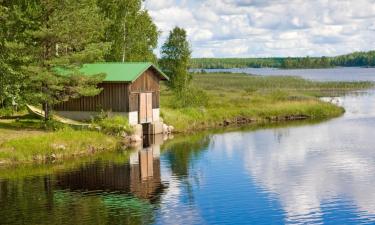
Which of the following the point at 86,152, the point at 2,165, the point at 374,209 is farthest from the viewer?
the point at 86,152

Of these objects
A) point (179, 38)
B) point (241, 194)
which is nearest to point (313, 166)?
point (241, 194)

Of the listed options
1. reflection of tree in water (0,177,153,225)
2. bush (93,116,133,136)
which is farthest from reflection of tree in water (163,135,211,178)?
reflection of tree in water (0,177,153,225)

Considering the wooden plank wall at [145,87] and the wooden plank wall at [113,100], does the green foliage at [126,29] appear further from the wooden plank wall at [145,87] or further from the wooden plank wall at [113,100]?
the wooden plank wall at [113,100]

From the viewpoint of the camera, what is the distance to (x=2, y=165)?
39062mm

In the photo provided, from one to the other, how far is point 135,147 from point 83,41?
962cm

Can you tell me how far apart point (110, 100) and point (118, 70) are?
299 cm

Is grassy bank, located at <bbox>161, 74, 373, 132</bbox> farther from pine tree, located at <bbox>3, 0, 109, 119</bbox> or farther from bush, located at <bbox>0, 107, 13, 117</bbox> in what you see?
bush, located at <bbox>0, 107, 13, 117</bbox>

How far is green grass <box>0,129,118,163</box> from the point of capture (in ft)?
132

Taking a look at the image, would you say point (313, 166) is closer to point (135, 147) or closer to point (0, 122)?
point (135, 147)

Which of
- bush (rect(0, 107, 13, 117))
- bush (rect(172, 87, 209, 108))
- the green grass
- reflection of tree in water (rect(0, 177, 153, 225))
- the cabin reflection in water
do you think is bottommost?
reflection of tree in water (rect(0, 177, 153, 225))

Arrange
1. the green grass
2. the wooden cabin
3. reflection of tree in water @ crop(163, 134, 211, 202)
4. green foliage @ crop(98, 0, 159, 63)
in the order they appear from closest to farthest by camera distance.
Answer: reflection of tree in water @ crop(163, 134, 211, 202) < the green grass < the wooden cabin < green foliage @ crop(98, 0, 159, 63)

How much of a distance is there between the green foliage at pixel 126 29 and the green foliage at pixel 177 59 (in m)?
5.43

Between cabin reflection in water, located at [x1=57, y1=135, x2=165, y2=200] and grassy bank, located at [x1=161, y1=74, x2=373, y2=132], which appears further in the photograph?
grassy bank, located at [x1=161, y1=74, x2=373, y2=132]

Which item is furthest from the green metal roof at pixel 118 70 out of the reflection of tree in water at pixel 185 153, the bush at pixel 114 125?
the reflection of tree in water at pixel 185 153
